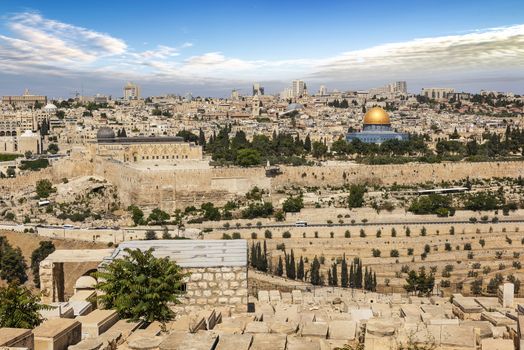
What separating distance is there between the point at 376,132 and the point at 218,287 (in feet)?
122

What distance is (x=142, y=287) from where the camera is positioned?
219 inches

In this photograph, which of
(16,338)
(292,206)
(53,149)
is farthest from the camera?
(53,149)

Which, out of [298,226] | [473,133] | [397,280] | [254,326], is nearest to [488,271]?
[397,280]

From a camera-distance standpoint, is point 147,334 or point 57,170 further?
point 57,170

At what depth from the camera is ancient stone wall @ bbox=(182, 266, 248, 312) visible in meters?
6.03

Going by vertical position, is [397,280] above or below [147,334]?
below

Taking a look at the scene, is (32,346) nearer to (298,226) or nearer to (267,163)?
(298,226)

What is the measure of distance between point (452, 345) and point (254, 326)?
1391 mm

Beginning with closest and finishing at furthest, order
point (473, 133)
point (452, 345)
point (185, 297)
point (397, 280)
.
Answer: point (452, 345) < point (185, 297) < point (397, 280) < point (473, 133)

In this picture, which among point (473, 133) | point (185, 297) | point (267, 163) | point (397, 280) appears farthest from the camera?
point (473, 133)

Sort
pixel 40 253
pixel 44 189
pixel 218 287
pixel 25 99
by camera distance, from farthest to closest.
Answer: pixel 25 99 → pixel 44 189 → pixel 40 253 → pixel 218 287

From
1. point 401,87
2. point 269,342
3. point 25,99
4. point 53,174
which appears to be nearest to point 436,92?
point 401,87

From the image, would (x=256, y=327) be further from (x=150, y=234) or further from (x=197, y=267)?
(x=150, y=234)

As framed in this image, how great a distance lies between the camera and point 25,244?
67.1ft
